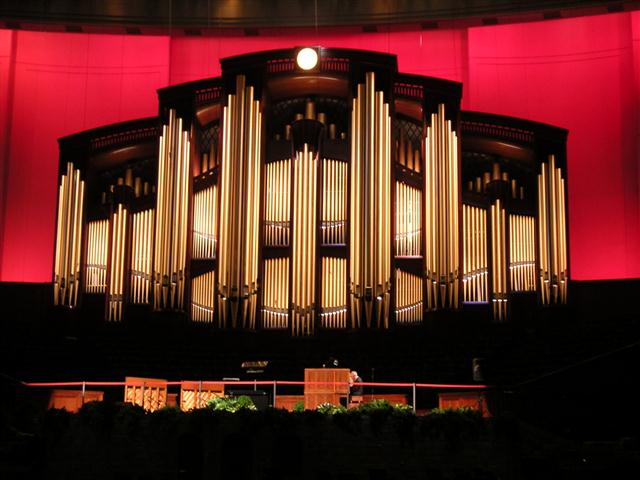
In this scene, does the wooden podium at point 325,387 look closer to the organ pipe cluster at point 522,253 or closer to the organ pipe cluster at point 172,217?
the organ pipe cluster at point 172,217

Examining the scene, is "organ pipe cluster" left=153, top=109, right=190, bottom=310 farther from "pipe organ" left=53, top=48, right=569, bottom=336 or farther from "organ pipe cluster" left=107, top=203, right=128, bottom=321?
"organ pipe cluster" left=107, top=203, right=128, bottom=321

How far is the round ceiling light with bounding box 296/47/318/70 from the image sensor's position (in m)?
14.6

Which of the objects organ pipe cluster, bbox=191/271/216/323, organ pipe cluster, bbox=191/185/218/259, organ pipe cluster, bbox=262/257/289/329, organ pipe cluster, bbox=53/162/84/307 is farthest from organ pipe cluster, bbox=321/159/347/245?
organ pipe cluster, bbox=53/162/84/307

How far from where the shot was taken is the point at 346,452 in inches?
405

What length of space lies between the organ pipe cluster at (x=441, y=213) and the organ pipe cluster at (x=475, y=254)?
0.28m

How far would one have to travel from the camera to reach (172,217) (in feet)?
48.8

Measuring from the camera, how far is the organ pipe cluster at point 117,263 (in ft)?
48.7

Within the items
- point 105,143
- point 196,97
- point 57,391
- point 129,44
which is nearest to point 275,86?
point 196,97

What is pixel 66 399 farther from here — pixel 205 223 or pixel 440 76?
pixel 440 76

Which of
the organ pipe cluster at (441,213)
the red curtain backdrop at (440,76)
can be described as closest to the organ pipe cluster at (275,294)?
the organ pipe cluster at (441,213)

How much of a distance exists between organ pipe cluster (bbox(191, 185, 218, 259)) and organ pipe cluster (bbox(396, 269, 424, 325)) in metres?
2.71

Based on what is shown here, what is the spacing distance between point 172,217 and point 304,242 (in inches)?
78.8

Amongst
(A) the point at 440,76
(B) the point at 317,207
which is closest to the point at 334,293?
(B) the point at 317,207

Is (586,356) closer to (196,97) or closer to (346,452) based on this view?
(346,452)
